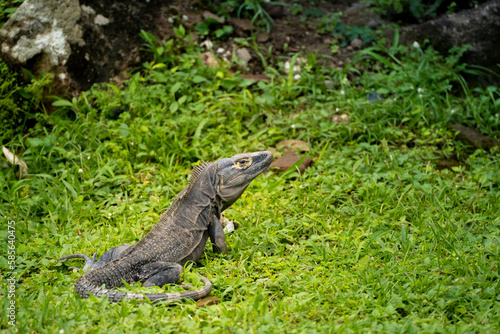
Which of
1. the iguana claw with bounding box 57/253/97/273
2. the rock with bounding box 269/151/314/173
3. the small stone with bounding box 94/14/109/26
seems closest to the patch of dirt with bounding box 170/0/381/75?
the small stone with bounding box 94/14/109/26

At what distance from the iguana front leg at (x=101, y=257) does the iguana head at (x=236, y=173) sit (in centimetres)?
114

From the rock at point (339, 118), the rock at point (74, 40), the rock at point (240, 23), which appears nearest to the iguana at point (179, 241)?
the rock at point (339, 118)

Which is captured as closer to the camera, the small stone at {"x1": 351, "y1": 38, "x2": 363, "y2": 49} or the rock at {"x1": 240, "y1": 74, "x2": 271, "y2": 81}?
the rock at {"x1": 240, "y1": 74, "x2": 271, "y2": 81}

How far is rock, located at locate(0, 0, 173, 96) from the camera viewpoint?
692 centimetres

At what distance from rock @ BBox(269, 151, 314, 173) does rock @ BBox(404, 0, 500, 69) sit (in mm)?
3820

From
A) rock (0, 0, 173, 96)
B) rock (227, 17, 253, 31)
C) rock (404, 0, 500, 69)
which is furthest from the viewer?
rock (227, 17, 253, 31)

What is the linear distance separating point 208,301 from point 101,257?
127 centimetres

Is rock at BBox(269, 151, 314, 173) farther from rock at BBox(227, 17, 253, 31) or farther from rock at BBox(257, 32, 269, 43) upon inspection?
rock at BBox(227, 17, 253, 31)

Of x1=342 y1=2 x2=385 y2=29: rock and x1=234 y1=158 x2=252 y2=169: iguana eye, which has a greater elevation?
x1=234 y1=158 x2=252 y2=169: iguana eye

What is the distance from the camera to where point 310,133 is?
6.97 m

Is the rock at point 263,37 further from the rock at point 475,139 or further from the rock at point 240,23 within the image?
the rock at point 475,139

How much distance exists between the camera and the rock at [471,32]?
8219 millimetres

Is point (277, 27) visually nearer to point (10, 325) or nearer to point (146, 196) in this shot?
point (146, 196)

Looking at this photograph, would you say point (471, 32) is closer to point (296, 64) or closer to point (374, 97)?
point (374, 97)
